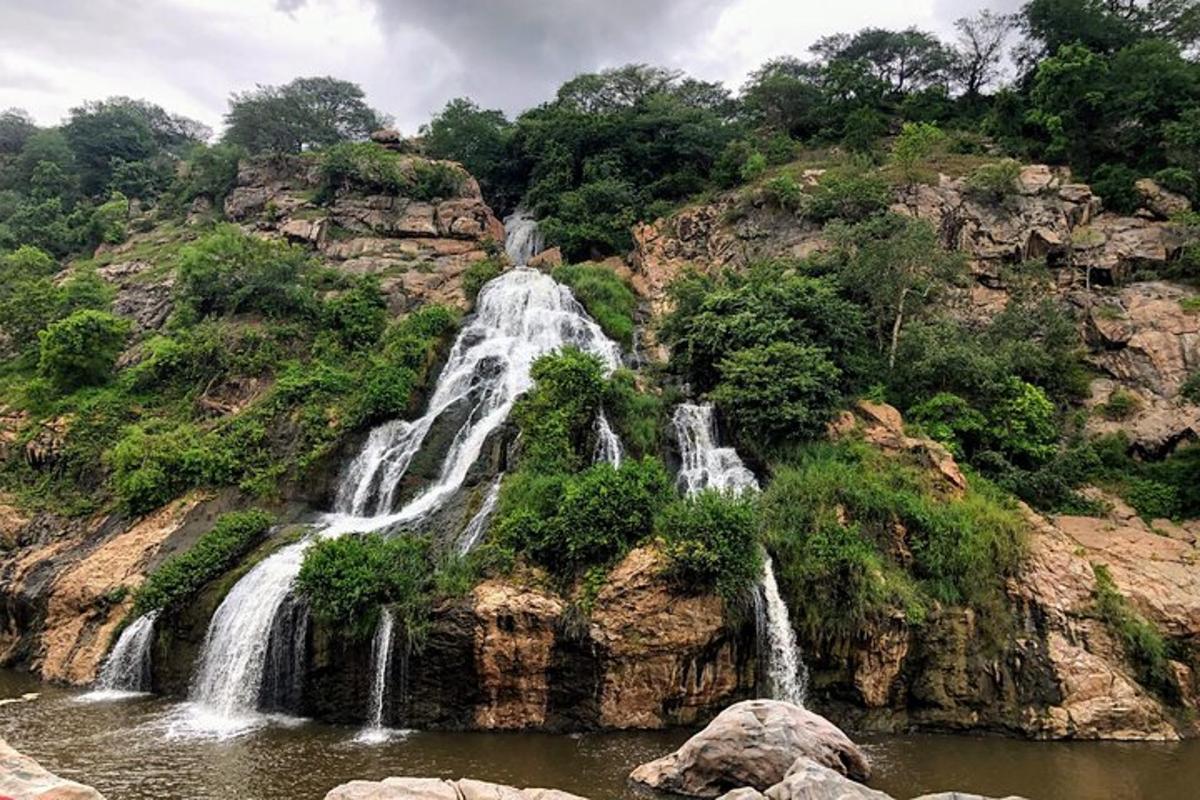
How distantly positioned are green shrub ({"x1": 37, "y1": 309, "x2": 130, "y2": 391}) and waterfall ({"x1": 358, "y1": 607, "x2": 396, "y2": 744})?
1915cm

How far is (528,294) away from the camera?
29828mm

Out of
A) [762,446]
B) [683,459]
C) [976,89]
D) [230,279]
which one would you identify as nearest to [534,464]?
[683,459]

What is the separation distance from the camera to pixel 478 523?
17.8 m

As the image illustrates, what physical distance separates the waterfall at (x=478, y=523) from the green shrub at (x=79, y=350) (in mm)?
17865

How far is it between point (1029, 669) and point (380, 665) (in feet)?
44.9

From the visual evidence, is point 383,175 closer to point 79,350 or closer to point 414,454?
point 79,350

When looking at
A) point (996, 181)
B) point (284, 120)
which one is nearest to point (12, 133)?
point (284, 120)

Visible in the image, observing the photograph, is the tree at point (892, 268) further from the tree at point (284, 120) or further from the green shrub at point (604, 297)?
the tree at point (284, 120)

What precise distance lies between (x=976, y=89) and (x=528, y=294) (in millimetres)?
34177

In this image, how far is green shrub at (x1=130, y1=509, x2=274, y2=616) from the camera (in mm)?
16750

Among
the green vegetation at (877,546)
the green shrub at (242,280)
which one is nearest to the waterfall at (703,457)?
the green vegetation at (877,546)

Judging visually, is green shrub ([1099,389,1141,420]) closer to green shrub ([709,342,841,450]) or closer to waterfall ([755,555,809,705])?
green shrub ([709,342,841,450])

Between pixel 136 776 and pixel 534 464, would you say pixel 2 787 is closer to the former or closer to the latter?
pixel 136 776

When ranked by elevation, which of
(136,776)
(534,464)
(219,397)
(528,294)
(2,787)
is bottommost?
(136,776)
